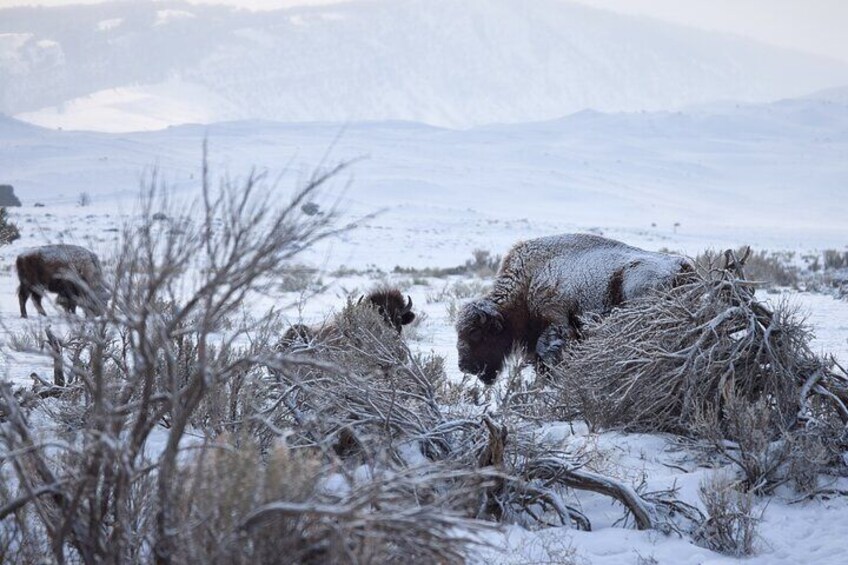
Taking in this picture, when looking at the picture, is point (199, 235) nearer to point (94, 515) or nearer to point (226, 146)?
point (94, 515)

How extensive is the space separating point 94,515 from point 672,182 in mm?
63480

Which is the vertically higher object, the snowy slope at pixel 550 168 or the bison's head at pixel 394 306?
the bison's head at pixel 394 306

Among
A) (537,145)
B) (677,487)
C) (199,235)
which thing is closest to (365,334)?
(677,487)

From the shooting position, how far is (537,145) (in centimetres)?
7344

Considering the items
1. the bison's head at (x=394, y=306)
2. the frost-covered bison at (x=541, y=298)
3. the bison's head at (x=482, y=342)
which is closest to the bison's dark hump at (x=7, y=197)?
the bison's head at (x=394, y=306)

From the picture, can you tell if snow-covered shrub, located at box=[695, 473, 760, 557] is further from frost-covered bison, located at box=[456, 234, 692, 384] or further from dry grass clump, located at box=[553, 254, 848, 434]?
frost-covered bison, located at box=[456, 234, 692, 384]

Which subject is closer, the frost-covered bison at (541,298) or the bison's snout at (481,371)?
the frost-covered bison at (541,298)

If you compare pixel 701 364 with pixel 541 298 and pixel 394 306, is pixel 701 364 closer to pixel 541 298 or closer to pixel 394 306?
pixel 541 298

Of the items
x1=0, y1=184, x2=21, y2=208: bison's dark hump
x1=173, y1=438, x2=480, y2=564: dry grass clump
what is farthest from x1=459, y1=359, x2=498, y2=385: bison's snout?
x1=0, y1=184, x2=21, y2=208: bison's dark hump

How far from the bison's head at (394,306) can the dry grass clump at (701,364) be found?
2.72 m

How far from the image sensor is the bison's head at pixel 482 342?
8.41m

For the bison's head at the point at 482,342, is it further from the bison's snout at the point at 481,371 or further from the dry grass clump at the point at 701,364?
the dry grass clump at the point at 701,364

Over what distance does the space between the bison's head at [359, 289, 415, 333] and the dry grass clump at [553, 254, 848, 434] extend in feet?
8.91

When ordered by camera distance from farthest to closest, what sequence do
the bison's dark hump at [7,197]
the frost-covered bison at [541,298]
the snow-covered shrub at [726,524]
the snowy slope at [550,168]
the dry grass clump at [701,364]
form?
the snowy slope at [550,168] < the bison's dark hump at [7,197] < the frost-covered bison at [541,298] < the dry grass clump at [701,364] < the snow-covered shrub at [726,524]
